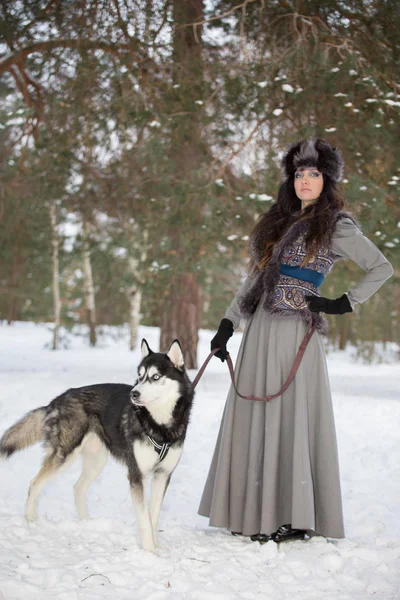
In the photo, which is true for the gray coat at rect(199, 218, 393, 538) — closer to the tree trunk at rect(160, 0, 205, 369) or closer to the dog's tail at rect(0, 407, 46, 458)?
the dog's tail at rect(0, 407, 46, 458)

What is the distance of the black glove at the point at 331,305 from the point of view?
350 cm

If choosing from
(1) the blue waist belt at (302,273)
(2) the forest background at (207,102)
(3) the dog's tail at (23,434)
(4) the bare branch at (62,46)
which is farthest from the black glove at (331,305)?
(4) the bare branch at (62,46)

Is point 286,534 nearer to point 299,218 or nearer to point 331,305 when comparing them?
point 331,305

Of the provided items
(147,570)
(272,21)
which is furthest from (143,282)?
(147,570)

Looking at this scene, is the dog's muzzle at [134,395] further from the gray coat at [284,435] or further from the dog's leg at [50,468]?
the dog's leg at [50,468]

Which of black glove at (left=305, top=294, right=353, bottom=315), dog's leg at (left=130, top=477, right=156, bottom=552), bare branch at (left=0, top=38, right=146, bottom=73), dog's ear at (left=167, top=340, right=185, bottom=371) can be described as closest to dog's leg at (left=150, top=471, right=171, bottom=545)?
dog's leg at (left=130, top=477, right=156, bottom=552)

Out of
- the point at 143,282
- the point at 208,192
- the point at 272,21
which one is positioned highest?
the point at 272,21

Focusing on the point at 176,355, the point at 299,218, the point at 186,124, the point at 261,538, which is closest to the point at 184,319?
the point at 186,124

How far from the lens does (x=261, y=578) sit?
3.04 metres

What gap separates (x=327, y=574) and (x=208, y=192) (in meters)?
5.71

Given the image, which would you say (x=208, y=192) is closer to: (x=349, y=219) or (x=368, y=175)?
(x=368, y=175)

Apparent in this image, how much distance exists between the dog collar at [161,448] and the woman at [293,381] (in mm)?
449

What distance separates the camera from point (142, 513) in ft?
11.2

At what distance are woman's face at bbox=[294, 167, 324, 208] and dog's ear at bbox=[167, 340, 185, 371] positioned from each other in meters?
1.31
